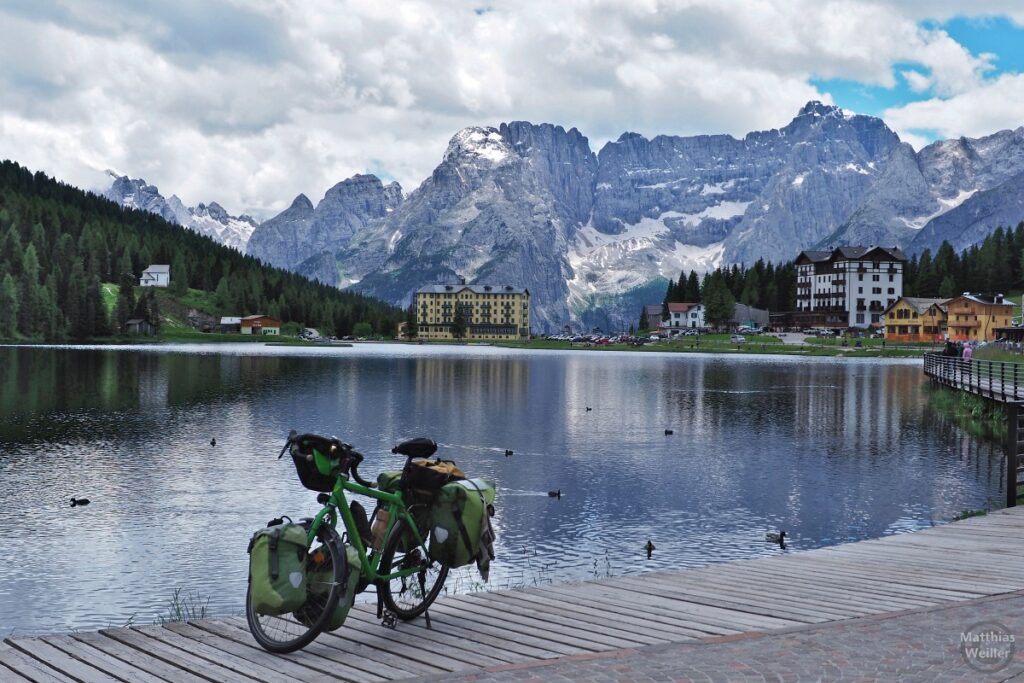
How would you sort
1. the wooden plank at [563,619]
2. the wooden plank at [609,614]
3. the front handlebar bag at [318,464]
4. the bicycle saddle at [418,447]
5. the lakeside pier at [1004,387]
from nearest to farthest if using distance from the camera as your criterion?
the wooden plank at [563,619] → the front handlebar bag at [318,464] → the wooden plank at [609,614] → the bicycle saddle at [418,447] → the lakeside pier at [1004,387]

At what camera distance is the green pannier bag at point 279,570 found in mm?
12359

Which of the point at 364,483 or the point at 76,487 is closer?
the point at 364,483

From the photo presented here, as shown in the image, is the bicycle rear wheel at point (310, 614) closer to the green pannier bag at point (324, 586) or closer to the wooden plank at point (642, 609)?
the green pannier bag at point (324, 586)

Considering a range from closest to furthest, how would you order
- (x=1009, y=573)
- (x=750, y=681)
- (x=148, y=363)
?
(x=750, y=681)
(x=1009, y=573)
(x=148, y=363)

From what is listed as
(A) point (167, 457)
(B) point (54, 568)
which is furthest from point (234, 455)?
(B) point (54, 568)

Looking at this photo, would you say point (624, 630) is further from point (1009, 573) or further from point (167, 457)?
point (167, 457)

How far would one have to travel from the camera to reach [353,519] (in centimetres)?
1345

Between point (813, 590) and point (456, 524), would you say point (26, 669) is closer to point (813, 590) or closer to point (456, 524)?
point (456, 524)

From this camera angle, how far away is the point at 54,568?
2719 cm

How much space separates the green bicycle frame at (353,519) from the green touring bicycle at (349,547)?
0.6 inches

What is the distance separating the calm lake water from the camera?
28.1 metres

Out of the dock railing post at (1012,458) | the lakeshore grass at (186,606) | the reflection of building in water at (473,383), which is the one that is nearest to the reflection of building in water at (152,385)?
the reflection of building in water at (473,383)

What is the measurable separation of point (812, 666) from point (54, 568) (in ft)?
78.2

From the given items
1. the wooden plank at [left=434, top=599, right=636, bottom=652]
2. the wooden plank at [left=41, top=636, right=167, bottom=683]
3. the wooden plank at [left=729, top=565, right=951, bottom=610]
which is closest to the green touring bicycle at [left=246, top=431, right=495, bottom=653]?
the wooden plank at [left=434, top=599, right=636, bottom=652]
